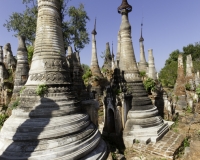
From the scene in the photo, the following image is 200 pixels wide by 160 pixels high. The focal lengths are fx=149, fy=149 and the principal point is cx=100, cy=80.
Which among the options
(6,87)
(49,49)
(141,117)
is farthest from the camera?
(6,87)

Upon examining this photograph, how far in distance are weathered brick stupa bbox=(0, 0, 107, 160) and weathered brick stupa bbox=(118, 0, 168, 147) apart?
2.96m

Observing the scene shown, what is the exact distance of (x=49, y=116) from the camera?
5227 mm

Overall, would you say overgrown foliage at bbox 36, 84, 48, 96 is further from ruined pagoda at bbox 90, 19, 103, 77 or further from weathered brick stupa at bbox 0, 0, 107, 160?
ruined pagoda at bbox 90, 19, 103, 77

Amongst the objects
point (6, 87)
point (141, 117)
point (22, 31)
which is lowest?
point (141, 117)

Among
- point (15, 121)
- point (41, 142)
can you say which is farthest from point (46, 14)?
point (41, 142)

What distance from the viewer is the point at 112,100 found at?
29.1ft

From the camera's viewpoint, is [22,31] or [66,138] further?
[22,31]

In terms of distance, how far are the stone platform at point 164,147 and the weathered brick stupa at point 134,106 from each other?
0.89ft

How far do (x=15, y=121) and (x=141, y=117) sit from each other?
20.7 ft

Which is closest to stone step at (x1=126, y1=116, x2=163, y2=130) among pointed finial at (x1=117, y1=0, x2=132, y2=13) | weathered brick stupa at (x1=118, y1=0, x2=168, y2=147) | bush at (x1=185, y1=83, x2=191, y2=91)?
weathered brick stupa at (x1=118, y1=0, x2=168, y2=147)

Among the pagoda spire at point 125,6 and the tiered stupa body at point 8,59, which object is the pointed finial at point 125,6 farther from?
the tiered stupa body at point 8,59

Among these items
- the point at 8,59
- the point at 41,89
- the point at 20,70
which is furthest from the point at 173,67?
the point at 41,89

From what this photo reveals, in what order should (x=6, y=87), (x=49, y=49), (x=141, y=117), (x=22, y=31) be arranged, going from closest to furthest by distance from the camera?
(x=49, y=49) → (x=141, y=117) → (x=6, y=87) → (x=22, y=31)

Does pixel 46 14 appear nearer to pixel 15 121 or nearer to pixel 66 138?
pixel 15 121
